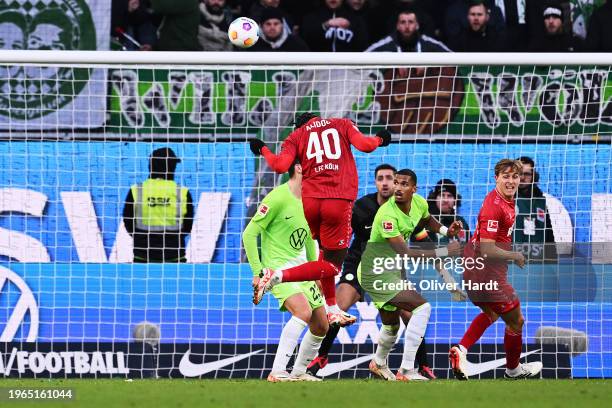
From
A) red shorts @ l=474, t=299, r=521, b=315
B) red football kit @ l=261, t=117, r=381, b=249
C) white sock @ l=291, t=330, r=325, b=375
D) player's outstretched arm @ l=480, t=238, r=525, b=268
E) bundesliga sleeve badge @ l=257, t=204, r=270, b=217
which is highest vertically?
red football kit @ l=261, t=117, r=381, b=249

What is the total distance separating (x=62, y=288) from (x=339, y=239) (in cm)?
A: 381

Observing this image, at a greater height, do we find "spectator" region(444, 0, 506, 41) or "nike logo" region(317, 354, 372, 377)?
"spectator" region(444, 0, 506, 41)

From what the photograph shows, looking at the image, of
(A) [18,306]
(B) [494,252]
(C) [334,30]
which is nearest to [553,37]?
(C) [334,30]

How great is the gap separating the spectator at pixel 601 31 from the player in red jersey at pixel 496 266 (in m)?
4.18

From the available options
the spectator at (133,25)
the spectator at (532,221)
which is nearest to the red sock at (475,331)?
the spectator at (532,221)

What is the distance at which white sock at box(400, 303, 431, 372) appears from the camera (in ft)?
41.5

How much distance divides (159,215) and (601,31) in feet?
19.6

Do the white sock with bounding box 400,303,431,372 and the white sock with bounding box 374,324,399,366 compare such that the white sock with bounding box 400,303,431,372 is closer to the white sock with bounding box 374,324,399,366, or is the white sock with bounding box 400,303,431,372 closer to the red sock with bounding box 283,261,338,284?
the white sock with bounding box 374,324,399,366

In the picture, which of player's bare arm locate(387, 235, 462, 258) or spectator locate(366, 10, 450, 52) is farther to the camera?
spectator locate(366, 10, 450, 52)

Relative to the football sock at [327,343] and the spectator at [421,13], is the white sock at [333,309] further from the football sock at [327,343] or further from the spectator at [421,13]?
the spectator at [421,13]

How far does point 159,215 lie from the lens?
1380 cm

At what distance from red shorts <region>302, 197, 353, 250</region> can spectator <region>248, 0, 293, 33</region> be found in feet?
14.7

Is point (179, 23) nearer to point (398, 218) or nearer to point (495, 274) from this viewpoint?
point (398, 218)

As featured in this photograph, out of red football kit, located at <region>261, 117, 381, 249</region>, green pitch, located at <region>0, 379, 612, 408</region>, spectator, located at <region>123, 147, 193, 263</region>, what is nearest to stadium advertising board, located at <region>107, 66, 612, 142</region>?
spectator, located at <region>123, 147, 193, 263</region>
